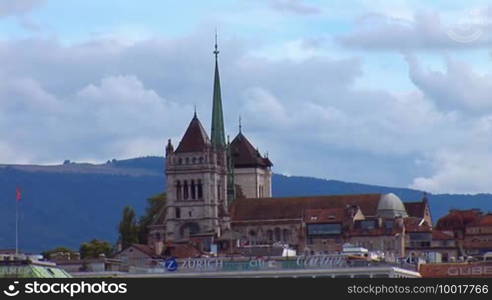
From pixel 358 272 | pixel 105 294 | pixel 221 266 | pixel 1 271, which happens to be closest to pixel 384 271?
pixel 358 272

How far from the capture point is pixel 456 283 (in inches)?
3723

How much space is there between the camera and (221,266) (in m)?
140

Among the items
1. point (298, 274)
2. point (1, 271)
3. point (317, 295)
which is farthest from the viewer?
point (298, 274)

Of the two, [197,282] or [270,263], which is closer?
[197,282]

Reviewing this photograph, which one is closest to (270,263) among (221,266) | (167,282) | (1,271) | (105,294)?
(221,266)

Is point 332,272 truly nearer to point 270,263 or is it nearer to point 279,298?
point 270,263

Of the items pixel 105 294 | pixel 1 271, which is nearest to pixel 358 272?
pixel 1 271

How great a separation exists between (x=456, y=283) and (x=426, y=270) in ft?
234

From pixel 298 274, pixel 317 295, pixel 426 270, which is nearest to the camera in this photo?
pixel 317 295

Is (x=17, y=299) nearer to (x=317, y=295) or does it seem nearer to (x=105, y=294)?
(x=105, y=294)

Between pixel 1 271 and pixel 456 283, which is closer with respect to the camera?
pixel 456 283

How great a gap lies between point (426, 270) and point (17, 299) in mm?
83095

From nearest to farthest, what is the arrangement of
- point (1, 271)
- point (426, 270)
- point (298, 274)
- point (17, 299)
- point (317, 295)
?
point (17, 299), point (317, 295), point (1, 271), point (298, 274), point (426, 270)

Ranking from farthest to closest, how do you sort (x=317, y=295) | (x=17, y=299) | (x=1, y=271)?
(x=1, y=271) < (x=317, y=295) < (x=17, y=299)
